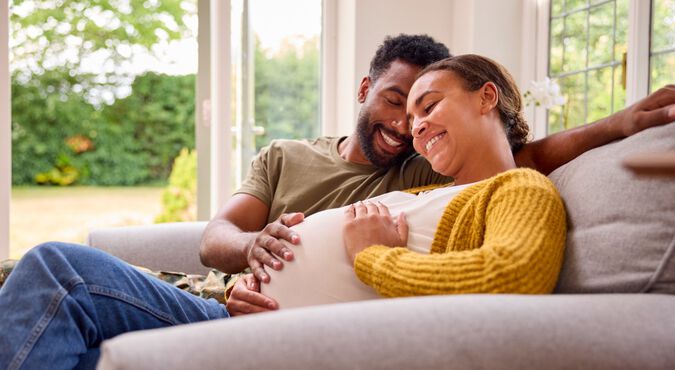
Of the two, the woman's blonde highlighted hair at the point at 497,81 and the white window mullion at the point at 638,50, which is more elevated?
the white window mullion at the point at 638,50

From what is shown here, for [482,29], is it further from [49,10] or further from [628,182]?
[49,10]

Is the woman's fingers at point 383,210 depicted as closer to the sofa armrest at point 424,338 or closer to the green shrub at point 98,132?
the sofa armrest at point 424,338

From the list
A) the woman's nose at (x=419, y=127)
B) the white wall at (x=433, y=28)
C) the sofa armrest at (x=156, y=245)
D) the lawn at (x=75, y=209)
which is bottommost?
the lawn at (x=75, y=209)

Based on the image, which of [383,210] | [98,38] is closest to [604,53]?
[383,210]

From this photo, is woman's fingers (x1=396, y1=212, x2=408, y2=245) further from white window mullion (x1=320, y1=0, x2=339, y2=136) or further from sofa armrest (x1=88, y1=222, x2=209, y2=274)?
white window mullion (x1=320, y1=0, x2=339, y2=136)

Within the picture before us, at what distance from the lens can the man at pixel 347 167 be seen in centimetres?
187

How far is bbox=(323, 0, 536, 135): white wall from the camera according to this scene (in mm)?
3432

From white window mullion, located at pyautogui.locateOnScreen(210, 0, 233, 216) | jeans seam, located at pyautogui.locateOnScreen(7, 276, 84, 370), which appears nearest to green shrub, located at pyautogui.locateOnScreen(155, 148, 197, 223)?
white window mullion, located at pyautogui.locateOnScreen(210, 0, 233, 216)

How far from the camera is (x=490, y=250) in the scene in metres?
1.06

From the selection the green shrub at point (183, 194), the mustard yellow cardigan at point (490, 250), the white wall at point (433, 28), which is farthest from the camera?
the green shrub at point (183, 194)

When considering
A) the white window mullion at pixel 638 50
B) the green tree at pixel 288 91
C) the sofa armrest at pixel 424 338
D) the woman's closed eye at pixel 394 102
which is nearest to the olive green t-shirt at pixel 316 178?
the woman's closed eye at pixel 394 102

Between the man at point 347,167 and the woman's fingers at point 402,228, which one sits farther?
the man at point 347,167

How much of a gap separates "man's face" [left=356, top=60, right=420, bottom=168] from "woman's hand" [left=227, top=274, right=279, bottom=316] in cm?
Answer: 61

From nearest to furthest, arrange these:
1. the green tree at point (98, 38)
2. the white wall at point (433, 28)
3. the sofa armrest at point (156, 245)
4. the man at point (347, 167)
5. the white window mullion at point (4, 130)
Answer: the man at point (347, 167), the sofa armrest at point (156, 245), the white window mullion at point (4, 130), the white wall at point (433, 28), the green tree at point (98, 38)
